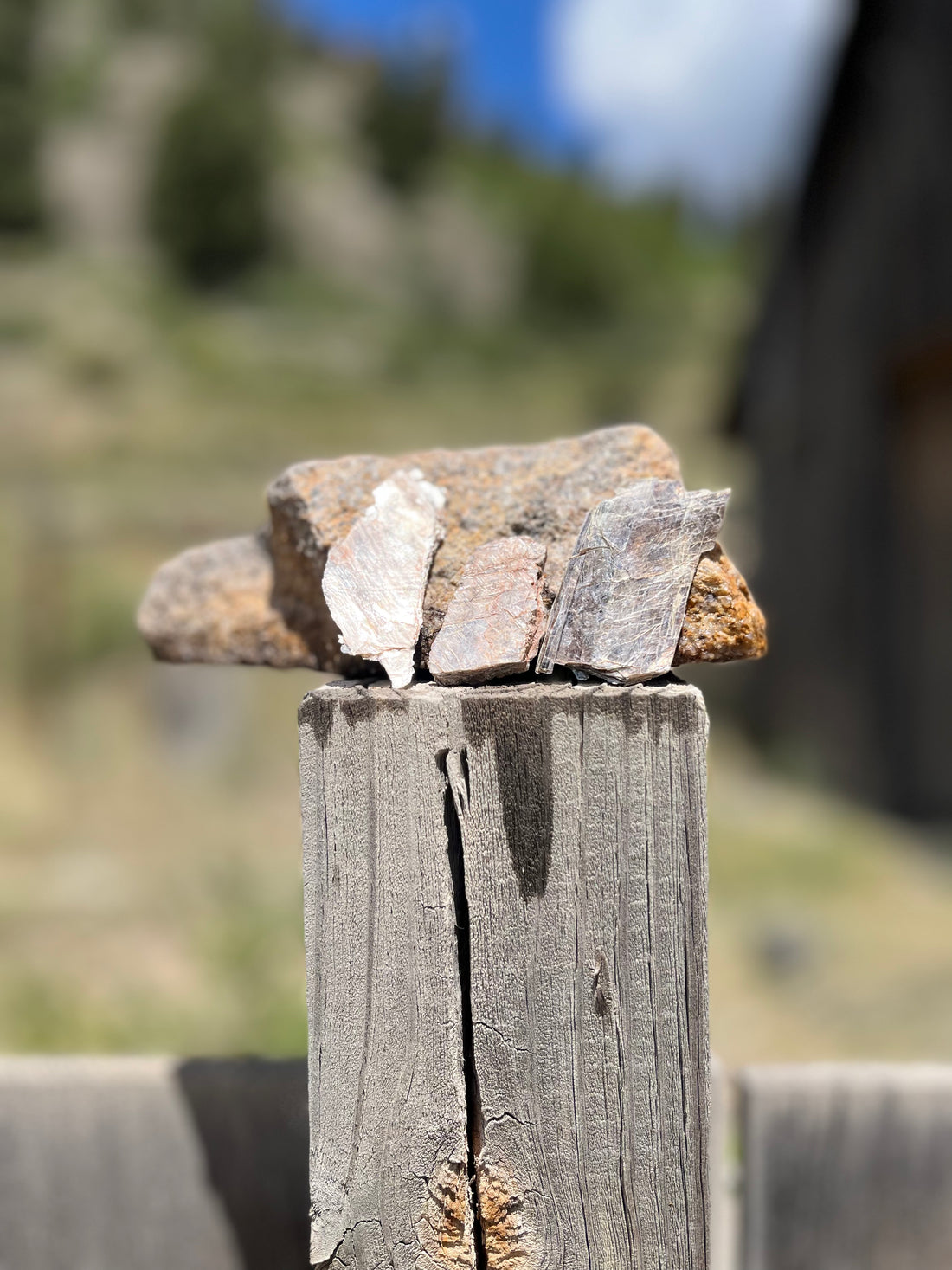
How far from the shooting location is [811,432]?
760 cm

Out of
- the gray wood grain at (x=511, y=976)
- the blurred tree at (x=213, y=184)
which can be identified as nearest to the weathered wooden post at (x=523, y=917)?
the gray wood grain at (x=511, y=976)

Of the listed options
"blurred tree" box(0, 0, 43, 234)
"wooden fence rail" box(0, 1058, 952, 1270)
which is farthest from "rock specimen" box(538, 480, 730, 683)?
"blurred tree" box(0, 0, 43, 234)

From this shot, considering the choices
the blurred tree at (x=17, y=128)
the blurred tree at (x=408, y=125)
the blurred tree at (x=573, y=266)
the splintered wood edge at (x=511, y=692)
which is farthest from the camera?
the blurred tree at (x=408, y=125)

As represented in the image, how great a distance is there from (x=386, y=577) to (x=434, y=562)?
0.08m

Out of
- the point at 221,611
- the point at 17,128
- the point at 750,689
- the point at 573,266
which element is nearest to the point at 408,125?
the point at 573,266

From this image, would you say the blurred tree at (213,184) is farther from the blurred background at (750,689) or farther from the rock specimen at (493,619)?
the rock specimen at (493,619)

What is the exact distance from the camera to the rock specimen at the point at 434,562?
1.12 meters

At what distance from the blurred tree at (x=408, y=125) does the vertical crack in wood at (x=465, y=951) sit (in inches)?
1531

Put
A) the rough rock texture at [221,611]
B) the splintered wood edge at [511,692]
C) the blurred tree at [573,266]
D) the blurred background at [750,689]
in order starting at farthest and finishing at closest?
the blurred tree at [573,266] → the blurred background at [750,689] → the rough rock texture at [221,611] → the splintered wood edge at [511,692]

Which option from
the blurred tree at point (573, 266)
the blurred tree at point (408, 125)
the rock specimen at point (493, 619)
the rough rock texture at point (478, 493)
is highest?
the blurred tree at point (408, 125)

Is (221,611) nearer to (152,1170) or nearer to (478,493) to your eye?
(478,493)

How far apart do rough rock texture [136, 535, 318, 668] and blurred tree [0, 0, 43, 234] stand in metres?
32.5

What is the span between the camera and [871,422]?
7125 millimetres

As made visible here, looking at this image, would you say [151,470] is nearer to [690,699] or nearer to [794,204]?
[794,204]
